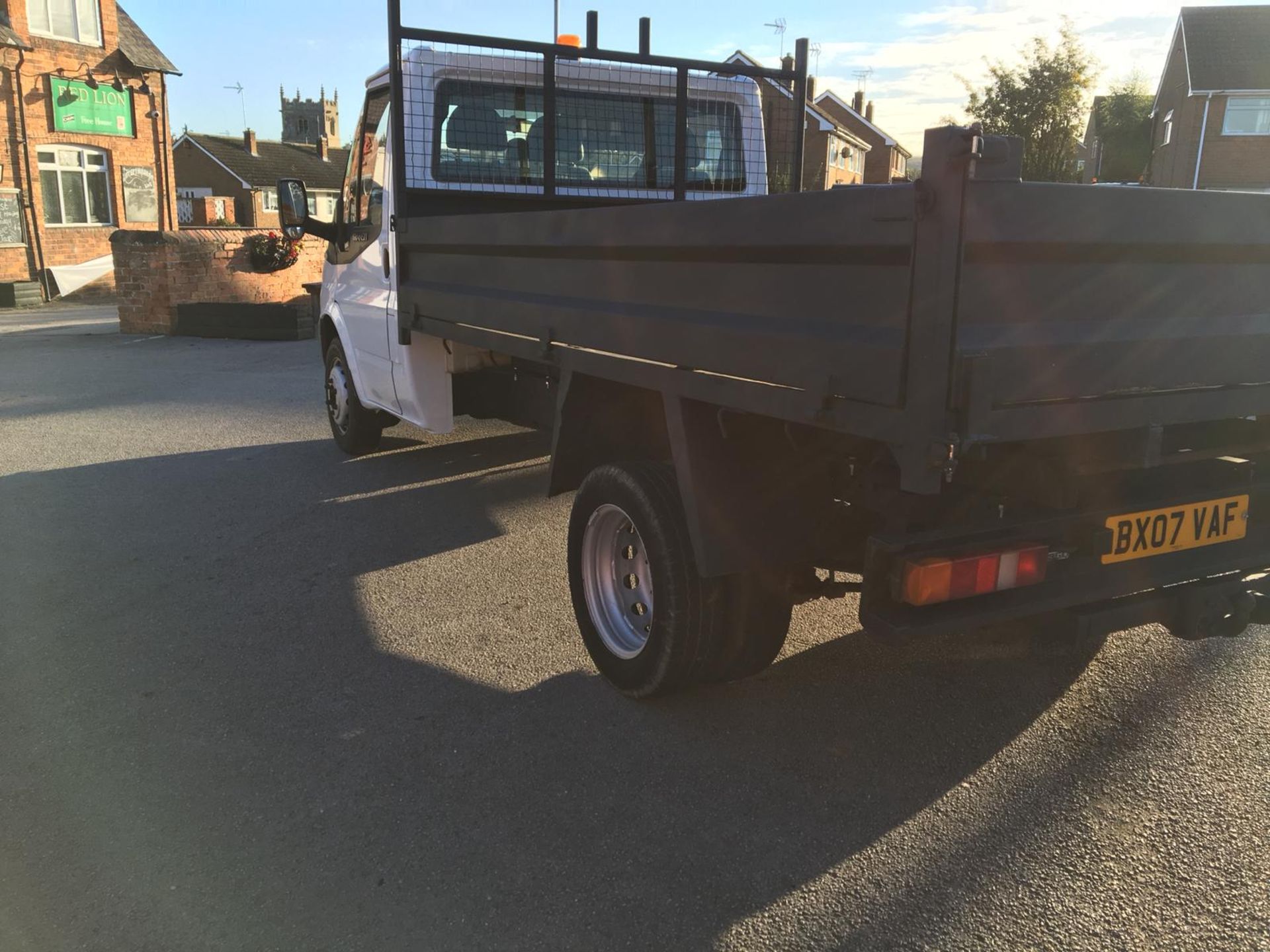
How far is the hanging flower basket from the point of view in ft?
56.6

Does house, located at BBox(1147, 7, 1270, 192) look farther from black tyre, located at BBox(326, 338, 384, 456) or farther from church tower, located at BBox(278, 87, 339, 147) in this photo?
church tower, located at BBox(278, 87, 339, 147)

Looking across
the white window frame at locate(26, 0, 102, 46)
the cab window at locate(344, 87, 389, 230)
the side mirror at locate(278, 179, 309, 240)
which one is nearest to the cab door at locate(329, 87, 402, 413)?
the cab window at locate(344, 87, 389, 230)

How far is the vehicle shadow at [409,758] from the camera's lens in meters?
2.50

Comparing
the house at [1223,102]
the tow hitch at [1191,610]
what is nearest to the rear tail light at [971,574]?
the tow hitch at [1191,610]

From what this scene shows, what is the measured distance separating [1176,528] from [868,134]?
208 ft

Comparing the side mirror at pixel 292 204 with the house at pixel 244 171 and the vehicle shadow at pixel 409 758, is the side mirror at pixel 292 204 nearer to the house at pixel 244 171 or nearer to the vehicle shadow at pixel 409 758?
the vehicle shadow at pixel 409 758

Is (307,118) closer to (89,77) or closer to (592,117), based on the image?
(89,77)

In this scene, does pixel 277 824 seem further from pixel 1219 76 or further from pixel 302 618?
pixel 1219 76

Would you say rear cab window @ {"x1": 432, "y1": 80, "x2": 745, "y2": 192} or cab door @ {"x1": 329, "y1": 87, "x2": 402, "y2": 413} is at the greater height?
rear cab window @ {"x1": 432, "y1": 80, "x2": 745, "y2": 192}

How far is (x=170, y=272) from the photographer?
16141 millimetres

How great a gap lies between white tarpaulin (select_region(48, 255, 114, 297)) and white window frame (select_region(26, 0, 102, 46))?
4.88 metres

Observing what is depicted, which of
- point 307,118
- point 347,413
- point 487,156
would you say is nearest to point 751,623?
point 487,156

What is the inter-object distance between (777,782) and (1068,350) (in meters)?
1.54

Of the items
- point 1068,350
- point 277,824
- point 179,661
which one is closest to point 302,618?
point 179,661
